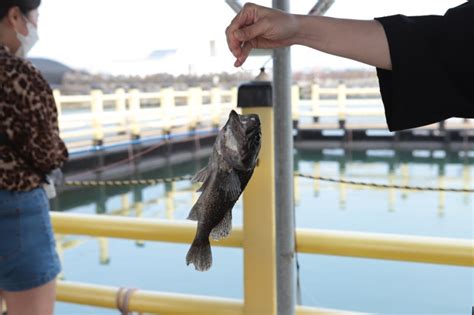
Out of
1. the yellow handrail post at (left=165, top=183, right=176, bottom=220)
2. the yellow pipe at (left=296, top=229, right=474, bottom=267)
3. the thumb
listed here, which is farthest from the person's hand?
the yellow handrail post at (left=165, top=183, right=176, bottom=220)

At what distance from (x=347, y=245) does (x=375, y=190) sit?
7292mm

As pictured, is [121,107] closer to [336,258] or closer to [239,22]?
[336,258]

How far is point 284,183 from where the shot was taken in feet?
6.09

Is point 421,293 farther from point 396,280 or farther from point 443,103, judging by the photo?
point 443,103

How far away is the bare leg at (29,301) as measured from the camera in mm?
1509

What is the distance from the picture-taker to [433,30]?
0.92 meters

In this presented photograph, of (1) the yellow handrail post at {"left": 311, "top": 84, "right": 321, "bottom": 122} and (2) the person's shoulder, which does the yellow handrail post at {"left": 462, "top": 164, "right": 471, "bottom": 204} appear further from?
(2) the person's shoulder

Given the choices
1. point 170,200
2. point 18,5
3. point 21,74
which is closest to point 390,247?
point 21,74

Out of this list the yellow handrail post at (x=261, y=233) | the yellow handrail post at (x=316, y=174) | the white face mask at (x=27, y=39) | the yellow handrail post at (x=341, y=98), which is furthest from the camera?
the yellow handrail post at (x=341, y=98)

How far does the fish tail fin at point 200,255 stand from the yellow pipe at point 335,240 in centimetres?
111

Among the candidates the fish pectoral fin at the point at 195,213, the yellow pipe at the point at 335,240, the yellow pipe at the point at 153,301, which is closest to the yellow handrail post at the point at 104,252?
the yellow pipe at the point at 153,301

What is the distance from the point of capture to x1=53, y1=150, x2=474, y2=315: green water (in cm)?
412

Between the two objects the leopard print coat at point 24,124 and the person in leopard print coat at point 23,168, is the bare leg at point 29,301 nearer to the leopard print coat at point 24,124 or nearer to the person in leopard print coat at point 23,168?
the person in leopard print coat at point 23,168

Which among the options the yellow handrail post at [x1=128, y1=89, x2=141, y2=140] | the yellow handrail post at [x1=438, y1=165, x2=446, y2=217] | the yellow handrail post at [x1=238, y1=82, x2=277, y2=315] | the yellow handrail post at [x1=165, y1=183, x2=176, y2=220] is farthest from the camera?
the yellow handrail post at [x1=128, y1=89, x2=141, y2=140]
